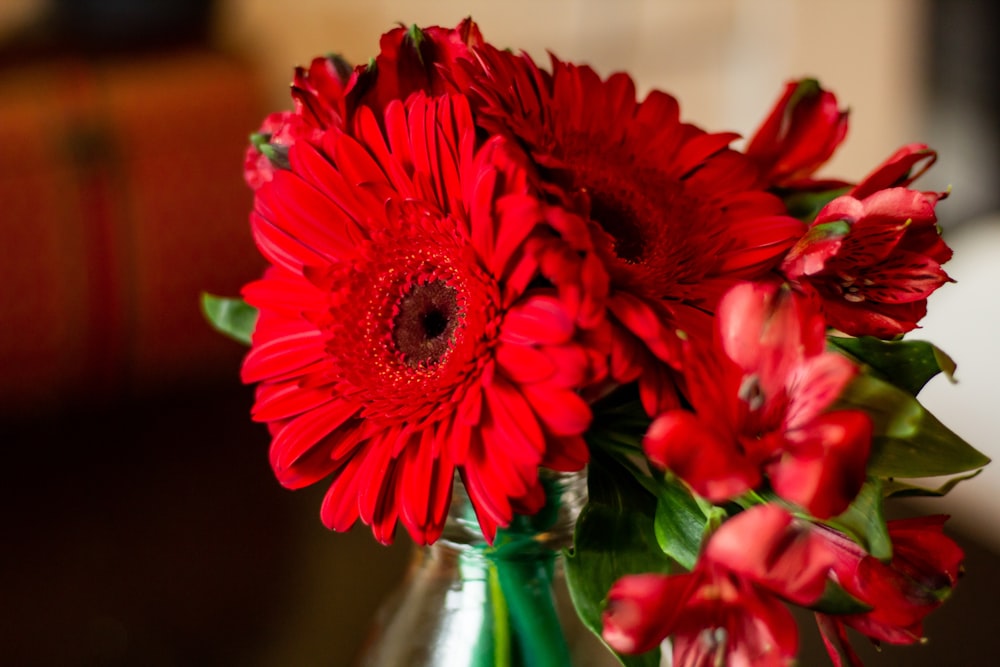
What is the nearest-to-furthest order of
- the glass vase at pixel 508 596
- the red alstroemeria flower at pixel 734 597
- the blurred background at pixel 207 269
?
1. the red alstroemeria flower at pixel 734 597
2. the glass vase at pixel 508 596
3. the blurred background at pixel 207 269

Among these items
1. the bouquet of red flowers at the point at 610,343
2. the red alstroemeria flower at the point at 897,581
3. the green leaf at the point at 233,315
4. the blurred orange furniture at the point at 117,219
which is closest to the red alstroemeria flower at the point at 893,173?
the bouquet of red flowers at the point at 610,343

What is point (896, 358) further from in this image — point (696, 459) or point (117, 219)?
point (117, 219)

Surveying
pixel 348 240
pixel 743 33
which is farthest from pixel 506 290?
pixel 743 33

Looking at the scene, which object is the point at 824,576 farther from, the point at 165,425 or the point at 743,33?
the point at 743,33

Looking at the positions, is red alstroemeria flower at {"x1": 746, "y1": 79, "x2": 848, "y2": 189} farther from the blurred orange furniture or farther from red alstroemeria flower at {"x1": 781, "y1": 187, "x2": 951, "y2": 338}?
the blurred orange furniture

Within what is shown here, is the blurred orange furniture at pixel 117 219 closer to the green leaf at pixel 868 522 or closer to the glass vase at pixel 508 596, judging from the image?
the glass vase at pixel 508 596

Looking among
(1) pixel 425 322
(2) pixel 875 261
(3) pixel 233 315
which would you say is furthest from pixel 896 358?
(3) pixel 233 315

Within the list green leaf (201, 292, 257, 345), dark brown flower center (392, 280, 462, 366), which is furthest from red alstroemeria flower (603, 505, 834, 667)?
green leaf (201, 292, 257, 345)
